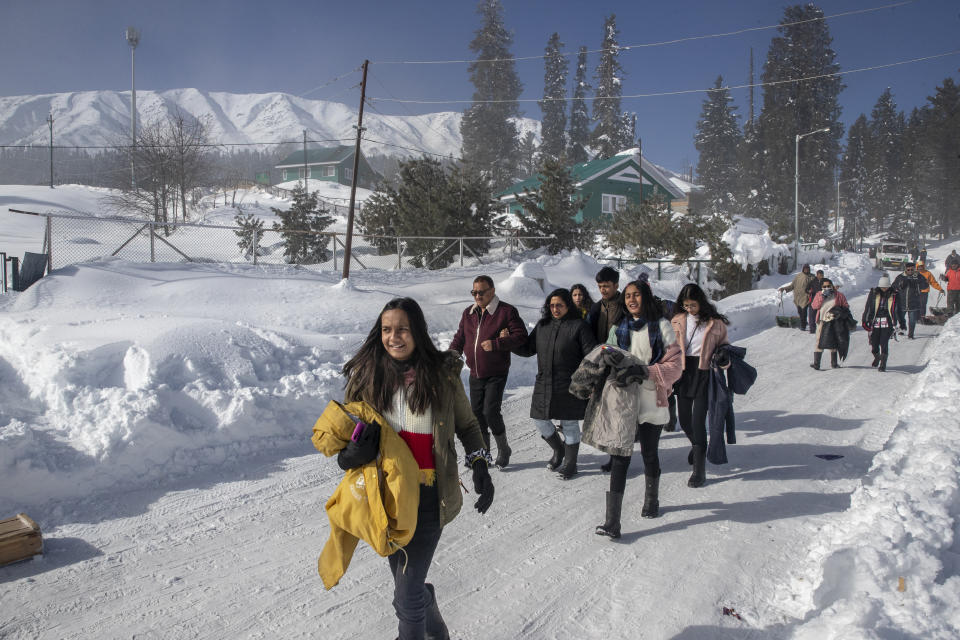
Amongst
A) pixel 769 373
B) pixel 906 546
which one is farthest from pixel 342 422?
pixel 769 373

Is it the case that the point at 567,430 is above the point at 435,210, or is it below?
below

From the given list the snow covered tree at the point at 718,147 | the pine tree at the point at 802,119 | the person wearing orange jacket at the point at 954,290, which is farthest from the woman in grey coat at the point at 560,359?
the snow covered tree at the point at 718,147

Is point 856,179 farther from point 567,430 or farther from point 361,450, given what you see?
point 361,450

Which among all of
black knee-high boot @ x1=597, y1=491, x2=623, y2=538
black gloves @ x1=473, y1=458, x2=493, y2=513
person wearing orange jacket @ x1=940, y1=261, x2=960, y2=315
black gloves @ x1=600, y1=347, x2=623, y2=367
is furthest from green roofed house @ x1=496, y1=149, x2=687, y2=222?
black gloves @ x1=473, y1=458, x2=493, y2=513

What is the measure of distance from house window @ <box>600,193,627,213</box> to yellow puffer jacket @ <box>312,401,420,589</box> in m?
38.4

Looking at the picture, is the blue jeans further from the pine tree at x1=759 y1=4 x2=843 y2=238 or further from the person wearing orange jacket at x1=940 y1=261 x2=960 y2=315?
the pine tree at x1=759 y1=4 x2=843 y2=238

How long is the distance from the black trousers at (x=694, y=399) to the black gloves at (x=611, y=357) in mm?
1505

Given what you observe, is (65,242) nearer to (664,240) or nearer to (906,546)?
(906,546)

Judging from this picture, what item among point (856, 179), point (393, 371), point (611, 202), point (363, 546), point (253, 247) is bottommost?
point (363, 546)

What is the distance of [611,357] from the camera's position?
158 inches

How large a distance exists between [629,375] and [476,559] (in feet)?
5.18

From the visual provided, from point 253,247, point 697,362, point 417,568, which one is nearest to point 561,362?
point 697,362

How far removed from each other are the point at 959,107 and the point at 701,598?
7542cm

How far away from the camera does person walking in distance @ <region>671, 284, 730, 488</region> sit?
203 inches
